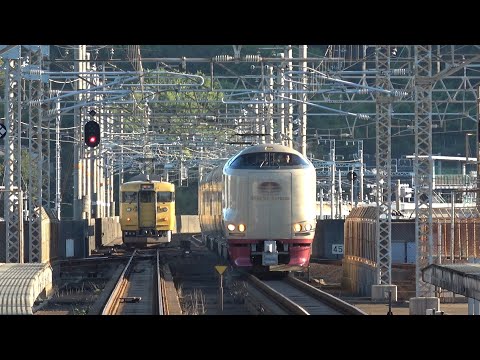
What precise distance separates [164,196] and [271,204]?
22.4 metres

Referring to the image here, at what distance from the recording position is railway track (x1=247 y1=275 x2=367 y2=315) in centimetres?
2144

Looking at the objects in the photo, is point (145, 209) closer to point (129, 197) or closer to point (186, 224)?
point (129, 197)

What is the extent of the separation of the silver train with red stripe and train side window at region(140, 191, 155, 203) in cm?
2077

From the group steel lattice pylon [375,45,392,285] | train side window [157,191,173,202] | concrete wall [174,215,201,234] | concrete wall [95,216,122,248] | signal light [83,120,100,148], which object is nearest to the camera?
steel lattice pylon [375,45,392,285]

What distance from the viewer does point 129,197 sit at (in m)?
49.9

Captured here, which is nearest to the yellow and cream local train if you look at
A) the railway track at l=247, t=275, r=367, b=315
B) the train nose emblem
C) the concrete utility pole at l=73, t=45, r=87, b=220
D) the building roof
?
the concrete utility pole at l=73, t=45, r=87, b=220

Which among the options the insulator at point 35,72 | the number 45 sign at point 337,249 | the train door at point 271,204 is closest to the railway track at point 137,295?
the train door at point 271,204

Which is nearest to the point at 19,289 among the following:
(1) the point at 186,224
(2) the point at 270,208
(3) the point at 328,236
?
(2) the point at 270,208

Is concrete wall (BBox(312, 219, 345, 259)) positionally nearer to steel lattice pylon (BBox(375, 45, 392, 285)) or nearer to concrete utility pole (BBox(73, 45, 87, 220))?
concrete utility pole (BBox(73, 45, 87, 220))

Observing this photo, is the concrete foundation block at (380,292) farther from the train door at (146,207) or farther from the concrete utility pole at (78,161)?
the train door at (146,207)

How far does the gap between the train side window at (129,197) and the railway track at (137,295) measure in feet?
35.9
